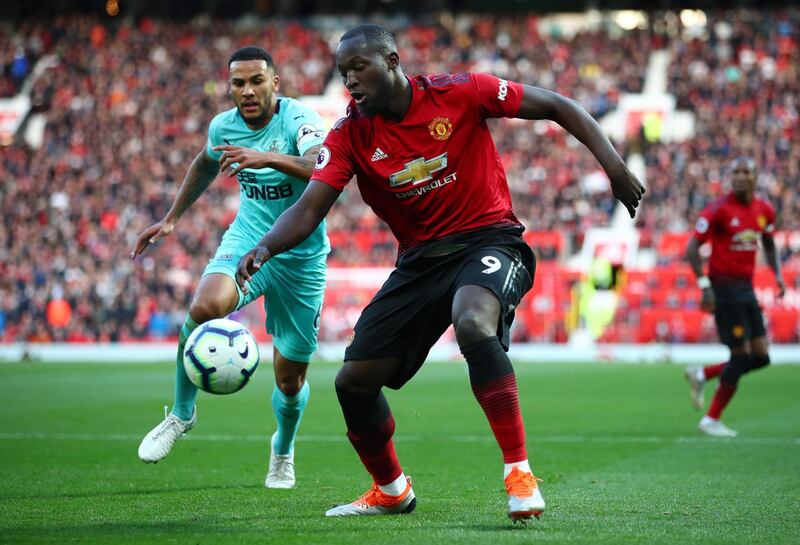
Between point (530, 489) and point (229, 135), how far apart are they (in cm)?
374

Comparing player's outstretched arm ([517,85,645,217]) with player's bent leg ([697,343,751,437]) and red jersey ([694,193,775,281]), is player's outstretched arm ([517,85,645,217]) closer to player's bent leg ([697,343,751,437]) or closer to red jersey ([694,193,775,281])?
player's bent leg ([697,343,751,437])

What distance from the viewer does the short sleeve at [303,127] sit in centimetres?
736

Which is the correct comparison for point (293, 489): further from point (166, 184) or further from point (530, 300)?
point (166, 184)

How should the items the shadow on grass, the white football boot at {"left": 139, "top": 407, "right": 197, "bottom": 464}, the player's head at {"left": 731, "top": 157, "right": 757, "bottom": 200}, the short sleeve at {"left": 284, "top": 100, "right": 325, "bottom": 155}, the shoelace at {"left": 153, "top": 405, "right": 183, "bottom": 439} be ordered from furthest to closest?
1. the player's head at {"left": 731, "top": 157, "right": 757, "bottom": 200}
2. the short sleeve at {"left": 284, "top": 100, "right": 325, "bottom": 155}
3. the shoelace at {"left": 153, "top": 405, "right": 183, "bottom": 439}
4. the white football boot at {"left": 139, "top": 407, "right": 197, "bottom": 464}
5. the shadow on grass

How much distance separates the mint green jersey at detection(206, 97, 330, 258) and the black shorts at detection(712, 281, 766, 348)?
214 inches

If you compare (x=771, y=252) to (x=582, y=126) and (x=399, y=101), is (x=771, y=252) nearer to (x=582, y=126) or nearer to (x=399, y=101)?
(x=582, y=126)

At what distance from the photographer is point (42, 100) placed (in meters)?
40.8

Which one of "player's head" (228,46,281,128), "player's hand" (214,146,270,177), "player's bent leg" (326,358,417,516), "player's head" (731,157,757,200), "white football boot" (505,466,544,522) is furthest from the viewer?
"player's head" (731,157,757,200)

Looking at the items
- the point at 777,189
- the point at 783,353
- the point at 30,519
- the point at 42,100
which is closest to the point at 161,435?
the point at 30,519

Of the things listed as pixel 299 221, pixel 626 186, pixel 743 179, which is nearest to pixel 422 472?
pixel 299 221

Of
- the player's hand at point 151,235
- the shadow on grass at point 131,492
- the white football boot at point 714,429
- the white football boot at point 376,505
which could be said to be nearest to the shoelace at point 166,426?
the shadow on grass at point 131,492

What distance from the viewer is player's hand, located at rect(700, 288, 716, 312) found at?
37.9 feet

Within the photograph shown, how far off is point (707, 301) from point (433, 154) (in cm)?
658

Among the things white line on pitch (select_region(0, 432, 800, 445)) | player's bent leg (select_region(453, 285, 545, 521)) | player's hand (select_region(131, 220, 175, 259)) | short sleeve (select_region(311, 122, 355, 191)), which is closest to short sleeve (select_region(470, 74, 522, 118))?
short sleeve (select_region(311, 122, 355, 191))
